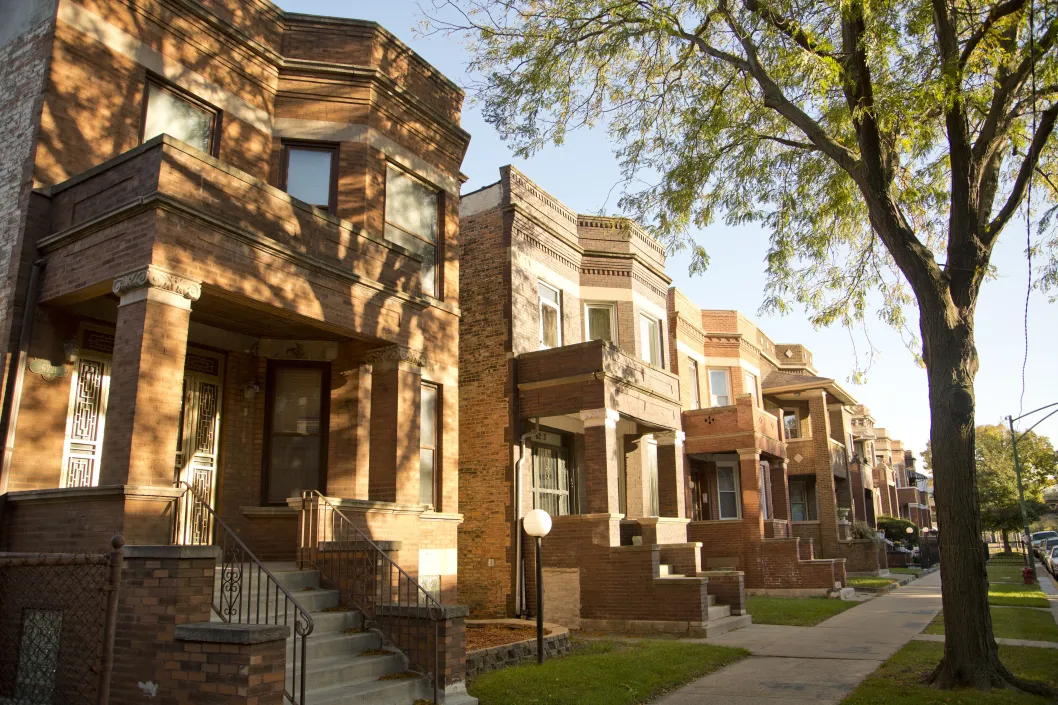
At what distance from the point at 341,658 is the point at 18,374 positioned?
4.93 m

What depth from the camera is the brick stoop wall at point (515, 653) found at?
10.2m

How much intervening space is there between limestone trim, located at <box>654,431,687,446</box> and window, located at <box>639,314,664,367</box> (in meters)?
2.13

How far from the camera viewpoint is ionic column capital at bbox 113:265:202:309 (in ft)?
27.9

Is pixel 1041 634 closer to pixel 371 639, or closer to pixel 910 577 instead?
pixel 371 639

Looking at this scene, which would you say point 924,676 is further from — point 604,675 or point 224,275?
point 224,275

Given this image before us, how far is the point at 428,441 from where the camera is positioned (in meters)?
14.2

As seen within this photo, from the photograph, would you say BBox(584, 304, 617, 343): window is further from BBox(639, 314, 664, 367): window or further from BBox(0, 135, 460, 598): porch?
BBox(0, 135, 460, 598): porch

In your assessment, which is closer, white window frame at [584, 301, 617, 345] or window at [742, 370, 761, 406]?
white window frame at [584, 301, 617, 345]

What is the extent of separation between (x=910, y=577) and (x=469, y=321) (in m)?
22.4

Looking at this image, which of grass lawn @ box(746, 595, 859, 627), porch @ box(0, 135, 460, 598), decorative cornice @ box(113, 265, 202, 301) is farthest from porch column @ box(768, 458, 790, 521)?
decorative cornice @ box(113, 265, 202, 301)

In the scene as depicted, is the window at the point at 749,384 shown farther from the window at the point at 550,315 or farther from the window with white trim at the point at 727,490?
the window at the point at 550,315

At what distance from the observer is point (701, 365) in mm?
27438

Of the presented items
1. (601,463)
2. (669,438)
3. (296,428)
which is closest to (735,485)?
(669,438)

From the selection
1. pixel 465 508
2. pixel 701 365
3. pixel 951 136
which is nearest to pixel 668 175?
pixel 951 136
